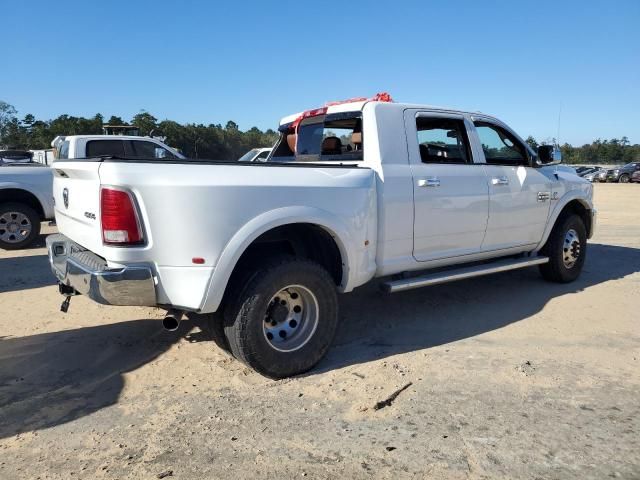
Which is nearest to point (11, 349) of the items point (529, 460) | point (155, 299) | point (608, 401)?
point (155, 299)

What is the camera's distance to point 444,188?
4.50m

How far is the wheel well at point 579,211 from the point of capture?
6160 mm

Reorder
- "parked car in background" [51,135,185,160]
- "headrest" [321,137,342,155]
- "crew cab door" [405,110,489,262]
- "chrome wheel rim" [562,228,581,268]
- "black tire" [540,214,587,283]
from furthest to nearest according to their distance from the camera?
"parked car in background" [51,135,185,160]
"chrome wheel rim" [562,228,581,268]
"black tire" [540,214,587,283]
"headrest" [321,137,342,155]
"crew cab door" [405,110,489,262]

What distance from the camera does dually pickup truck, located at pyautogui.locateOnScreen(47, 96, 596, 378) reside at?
10.2 feet

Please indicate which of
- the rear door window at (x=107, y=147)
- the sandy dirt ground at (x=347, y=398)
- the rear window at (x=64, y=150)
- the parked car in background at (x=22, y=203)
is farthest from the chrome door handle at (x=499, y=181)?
the rear window at (x=64, y=150)

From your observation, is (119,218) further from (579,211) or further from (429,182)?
(579,211)

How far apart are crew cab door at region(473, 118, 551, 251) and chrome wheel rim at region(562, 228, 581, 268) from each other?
24.9 inches

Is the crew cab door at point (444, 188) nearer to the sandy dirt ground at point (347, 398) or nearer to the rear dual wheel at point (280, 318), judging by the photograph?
the sandy dirt ground at point (347, 398)

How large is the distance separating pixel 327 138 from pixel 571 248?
133 inches

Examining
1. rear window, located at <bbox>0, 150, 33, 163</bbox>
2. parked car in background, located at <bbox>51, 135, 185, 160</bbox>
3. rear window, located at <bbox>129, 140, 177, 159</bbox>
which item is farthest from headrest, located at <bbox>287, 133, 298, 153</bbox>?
rear window, located at <bbox>0, 150, 33, 163</bbox>

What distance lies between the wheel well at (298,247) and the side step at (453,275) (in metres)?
0.53

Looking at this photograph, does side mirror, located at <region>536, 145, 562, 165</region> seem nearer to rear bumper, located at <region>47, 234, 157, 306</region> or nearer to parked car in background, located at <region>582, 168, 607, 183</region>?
rear bumper, located at <region>47, 234, 157, 306</region>

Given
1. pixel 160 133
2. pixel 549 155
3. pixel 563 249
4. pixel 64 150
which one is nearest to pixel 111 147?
pixel 64 150

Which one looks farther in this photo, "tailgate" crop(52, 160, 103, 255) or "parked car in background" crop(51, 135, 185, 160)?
"parked car in background" crop(51, 135, 185, 160)
